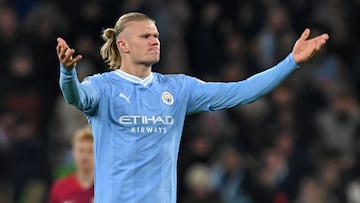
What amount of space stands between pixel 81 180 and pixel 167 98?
2362 mm

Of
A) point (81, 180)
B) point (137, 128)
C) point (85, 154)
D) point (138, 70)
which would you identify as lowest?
point (81, 180)

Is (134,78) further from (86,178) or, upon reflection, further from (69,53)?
(86,178)

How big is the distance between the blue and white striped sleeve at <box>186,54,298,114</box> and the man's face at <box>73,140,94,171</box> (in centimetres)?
208

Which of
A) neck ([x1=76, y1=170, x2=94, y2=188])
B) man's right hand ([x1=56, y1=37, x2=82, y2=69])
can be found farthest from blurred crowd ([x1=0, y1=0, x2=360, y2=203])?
man's right hand ([x1=56, y1=37, x2=82, y2=69])

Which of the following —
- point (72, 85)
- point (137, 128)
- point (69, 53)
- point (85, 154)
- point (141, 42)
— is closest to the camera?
point (69, 53)

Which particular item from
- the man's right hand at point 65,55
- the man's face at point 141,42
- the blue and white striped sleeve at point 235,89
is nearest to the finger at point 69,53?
the man's right hand at point 65,55

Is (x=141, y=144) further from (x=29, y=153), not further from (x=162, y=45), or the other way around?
(x=162, y=45)

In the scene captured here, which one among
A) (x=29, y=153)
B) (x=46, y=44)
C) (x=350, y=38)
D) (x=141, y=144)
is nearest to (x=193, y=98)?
(x=141, y=144)

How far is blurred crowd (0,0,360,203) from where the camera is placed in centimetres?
1302

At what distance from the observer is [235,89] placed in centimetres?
700

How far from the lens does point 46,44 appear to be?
14055 mm

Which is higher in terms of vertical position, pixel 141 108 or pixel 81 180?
pixel 141 108

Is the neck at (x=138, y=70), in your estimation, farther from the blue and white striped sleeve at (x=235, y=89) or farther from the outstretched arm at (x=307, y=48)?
the outstretched arm at (x=307, y=48)

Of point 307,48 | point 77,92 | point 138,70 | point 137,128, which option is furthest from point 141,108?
point 307,48
